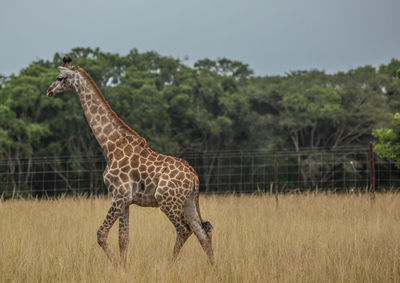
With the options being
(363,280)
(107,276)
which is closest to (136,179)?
(107,276)

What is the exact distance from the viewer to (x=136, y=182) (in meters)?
6.33

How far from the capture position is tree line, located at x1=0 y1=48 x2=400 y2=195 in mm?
27312

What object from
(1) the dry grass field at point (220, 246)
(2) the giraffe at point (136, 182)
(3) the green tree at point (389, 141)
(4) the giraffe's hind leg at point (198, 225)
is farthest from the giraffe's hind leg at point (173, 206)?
(3) the green tree at point (389, 141)

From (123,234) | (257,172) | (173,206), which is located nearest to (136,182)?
(173,206)

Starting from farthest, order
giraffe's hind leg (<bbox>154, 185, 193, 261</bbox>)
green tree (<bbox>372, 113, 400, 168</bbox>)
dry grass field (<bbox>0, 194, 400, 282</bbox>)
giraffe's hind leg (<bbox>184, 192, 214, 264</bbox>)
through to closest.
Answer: green tree (<bbox>372, 113, 400, 168</bbox>) → giraffe's hind leg (<bbox>184, 192, 214, 264</bbox>) → giraffe's hind leg (<bbox>154, 185, 193, 261</bbox>) → dry grass field (<bbox>0, 194, 400, 282</bbox>)

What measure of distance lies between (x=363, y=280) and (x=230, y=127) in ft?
87.3

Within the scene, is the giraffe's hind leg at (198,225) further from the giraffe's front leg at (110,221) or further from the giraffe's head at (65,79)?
the giraffe's head at (65,79)

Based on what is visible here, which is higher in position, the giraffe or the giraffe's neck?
the giraffe's neck

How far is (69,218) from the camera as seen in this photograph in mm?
10195

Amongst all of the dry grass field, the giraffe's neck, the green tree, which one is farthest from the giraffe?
the green tree

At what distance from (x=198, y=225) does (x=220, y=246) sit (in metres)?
1.03

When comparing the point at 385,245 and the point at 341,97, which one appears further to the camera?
the point at 341,97

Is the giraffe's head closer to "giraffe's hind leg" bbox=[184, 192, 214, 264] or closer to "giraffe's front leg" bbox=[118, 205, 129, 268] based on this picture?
"giraffe's front leg" bbox=[118, 205, 129, 268]

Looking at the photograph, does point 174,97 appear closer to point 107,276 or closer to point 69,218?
point 69,218
